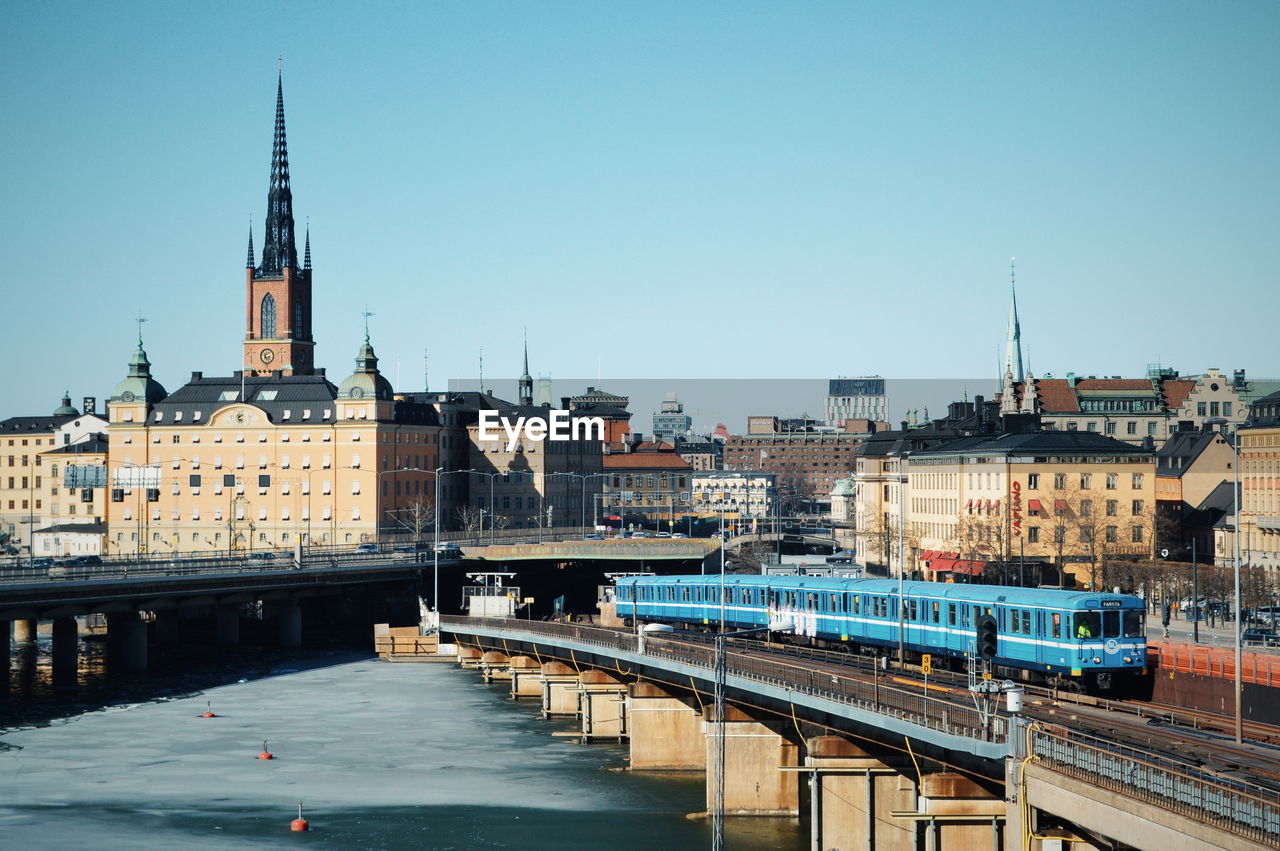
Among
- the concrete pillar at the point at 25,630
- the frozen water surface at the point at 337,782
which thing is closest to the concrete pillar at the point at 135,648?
the frozen water surface at the point at 337,782

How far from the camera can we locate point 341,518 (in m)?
200

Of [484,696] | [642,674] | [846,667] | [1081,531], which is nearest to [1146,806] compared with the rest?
[846,667]

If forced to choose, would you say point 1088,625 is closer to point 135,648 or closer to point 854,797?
point 854,797

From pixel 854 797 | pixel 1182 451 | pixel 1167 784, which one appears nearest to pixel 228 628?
pixel 1182 451

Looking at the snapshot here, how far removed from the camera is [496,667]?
436 feet

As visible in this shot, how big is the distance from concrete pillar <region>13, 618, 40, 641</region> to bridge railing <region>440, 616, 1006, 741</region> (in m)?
64.0

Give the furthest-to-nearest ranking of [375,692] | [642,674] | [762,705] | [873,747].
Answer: [375,692], [642,674], [762,705], [873,747]

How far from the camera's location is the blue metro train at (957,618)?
6988 cm

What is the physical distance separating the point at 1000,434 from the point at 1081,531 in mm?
37291

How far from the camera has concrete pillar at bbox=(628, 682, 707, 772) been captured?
89.8 meters

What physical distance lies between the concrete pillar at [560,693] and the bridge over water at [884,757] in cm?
9

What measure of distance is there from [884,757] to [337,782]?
30711 millimetres

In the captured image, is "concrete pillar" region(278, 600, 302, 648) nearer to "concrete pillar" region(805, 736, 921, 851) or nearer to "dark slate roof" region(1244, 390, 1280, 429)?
"dark slate roof" region(1244, 390, 1280, 429)

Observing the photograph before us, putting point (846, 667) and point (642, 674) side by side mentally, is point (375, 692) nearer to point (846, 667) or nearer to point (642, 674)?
point (642, 674)
